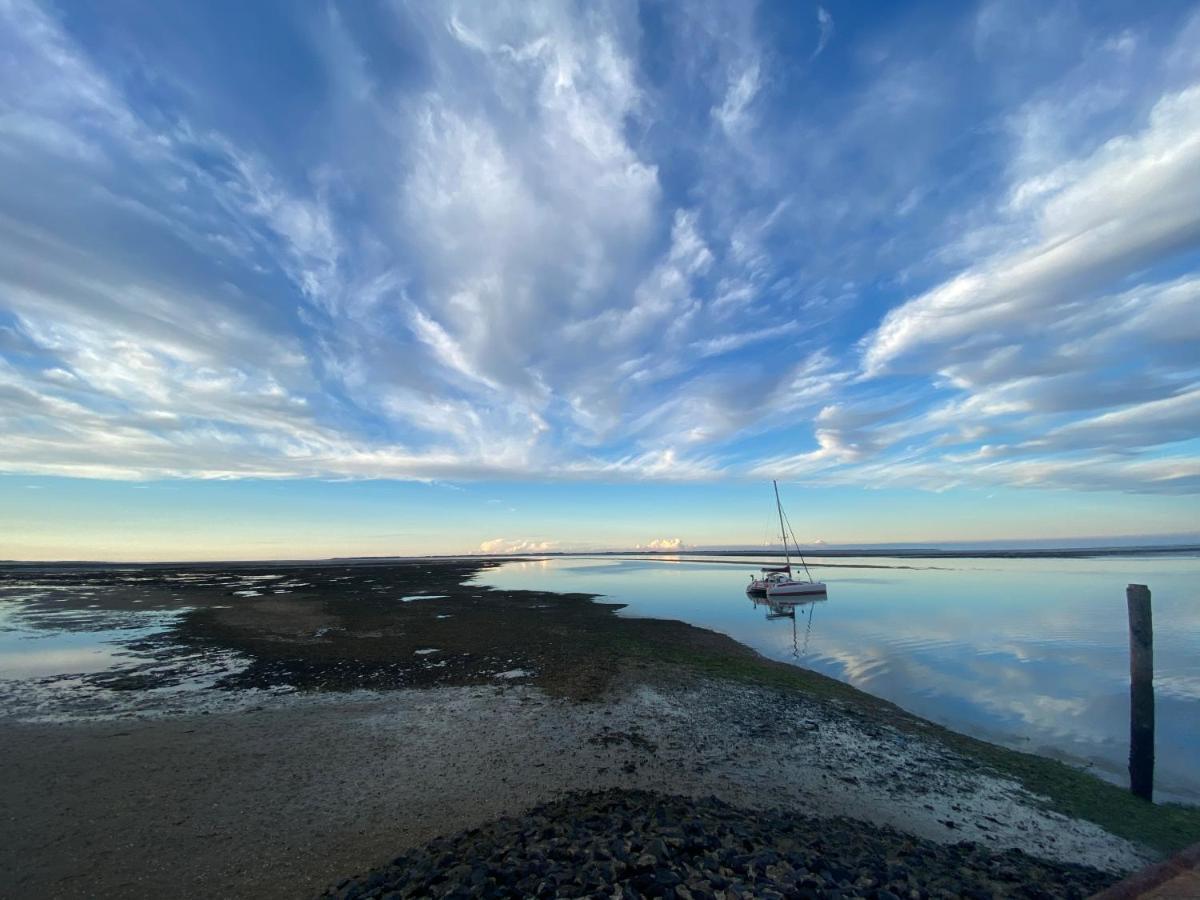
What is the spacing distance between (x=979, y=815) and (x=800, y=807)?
3356 mm

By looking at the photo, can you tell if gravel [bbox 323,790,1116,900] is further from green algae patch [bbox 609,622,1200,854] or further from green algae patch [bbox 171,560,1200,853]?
green algae patch [bbox 171,560,1200,853]

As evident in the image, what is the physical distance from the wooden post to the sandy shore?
3402 mm

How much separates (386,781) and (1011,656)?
89.6ft

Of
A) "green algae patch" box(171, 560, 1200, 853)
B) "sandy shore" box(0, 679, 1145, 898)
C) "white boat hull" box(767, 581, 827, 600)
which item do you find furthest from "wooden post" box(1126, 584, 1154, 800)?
"white boat hull" box(767, 581, 827, 600)

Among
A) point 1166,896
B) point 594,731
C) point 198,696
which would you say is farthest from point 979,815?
point 198,696

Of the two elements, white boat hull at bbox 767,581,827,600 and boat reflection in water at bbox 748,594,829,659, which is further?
white boat hull at bbox 767,581,827,600

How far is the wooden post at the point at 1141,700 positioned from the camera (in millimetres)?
11625

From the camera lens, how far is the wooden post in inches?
458

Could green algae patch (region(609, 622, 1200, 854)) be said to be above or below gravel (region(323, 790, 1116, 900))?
below

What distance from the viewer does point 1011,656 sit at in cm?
2436

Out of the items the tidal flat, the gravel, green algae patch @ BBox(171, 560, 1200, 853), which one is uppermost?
Result: the gravel

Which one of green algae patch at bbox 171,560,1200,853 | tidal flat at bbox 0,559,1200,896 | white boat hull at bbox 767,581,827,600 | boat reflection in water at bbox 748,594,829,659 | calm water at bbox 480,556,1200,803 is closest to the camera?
tidal flat at bbox 0,559,1200,896

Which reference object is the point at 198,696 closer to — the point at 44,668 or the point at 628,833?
the point at 44,668

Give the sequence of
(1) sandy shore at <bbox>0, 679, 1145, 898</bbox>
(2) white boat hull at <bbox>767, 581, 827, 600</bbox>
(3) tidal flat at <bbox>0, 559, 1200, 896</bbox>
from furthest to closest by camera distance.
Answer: (2) white boat hull at <bbox>767, 581, 827, 600</bbox>
(3) tidal flat at <bbox>0, 559, 1200, 896</bbox>
(1) sandy shore at <bbox>0, 679, 1145, 898</bbox>
